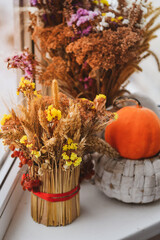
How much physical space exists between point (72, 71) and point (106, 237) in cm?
61

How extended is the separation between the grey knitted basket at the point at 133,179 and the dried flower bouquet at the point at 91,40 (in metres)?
0.32

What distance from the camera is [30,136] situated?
0.66m

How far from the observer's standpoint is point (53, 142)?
635mm

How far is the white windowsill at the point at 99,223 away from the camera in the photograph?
761 mm

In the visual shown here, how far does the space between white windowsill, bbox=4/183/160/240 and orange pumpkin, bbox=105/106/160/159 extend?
17 centimetres

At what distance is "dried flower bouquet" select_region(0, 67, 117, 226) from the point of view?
65 centimetres

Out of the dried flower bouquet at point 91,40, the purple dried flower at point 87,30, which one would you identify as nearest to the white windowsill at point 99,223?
the dried flower bouquet at point 91,40

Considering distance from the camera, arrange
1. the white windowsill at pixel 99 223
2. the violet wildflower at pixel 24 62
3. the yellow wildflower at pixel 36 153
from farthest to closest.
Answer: the violet wildflower at pixel 24 62 < the white windowsill at pixel 99 223 < the yellow wildflower at pixel 36 153

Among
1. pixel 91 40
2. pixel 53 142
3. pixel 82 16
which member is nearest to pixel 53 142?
pixel 53 142

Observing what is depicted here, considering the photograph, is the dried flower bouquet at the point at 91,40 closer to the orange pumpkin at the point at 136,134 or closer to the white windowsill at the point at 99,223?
the orange pumpkin at the point at 136,134

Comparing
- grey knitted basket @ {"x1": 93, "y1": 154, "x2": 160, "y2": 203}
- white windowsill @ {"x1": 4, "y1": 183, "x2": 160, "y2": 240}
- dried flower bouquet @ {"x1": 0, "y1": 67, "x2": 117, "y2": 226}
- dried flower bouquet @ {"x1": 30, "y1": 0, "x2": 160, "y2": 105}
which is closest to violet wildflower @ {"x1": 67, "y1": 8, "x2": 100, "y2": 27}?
dried flower bouquet @ {"x1": 30, "y1": 0, "x2": 160, "y2": 105}

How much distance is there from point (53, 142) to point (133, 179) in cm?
31

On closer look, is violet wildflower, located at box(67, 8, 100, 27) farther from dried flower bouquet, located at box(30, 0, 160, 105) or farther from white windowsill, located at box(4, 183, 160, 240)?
white windowsill, located at box(4, 183, 160, 240)

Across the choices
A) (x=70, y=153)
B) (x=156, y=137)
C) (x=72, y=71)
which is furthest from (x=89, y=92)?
(x=70, y=153)
